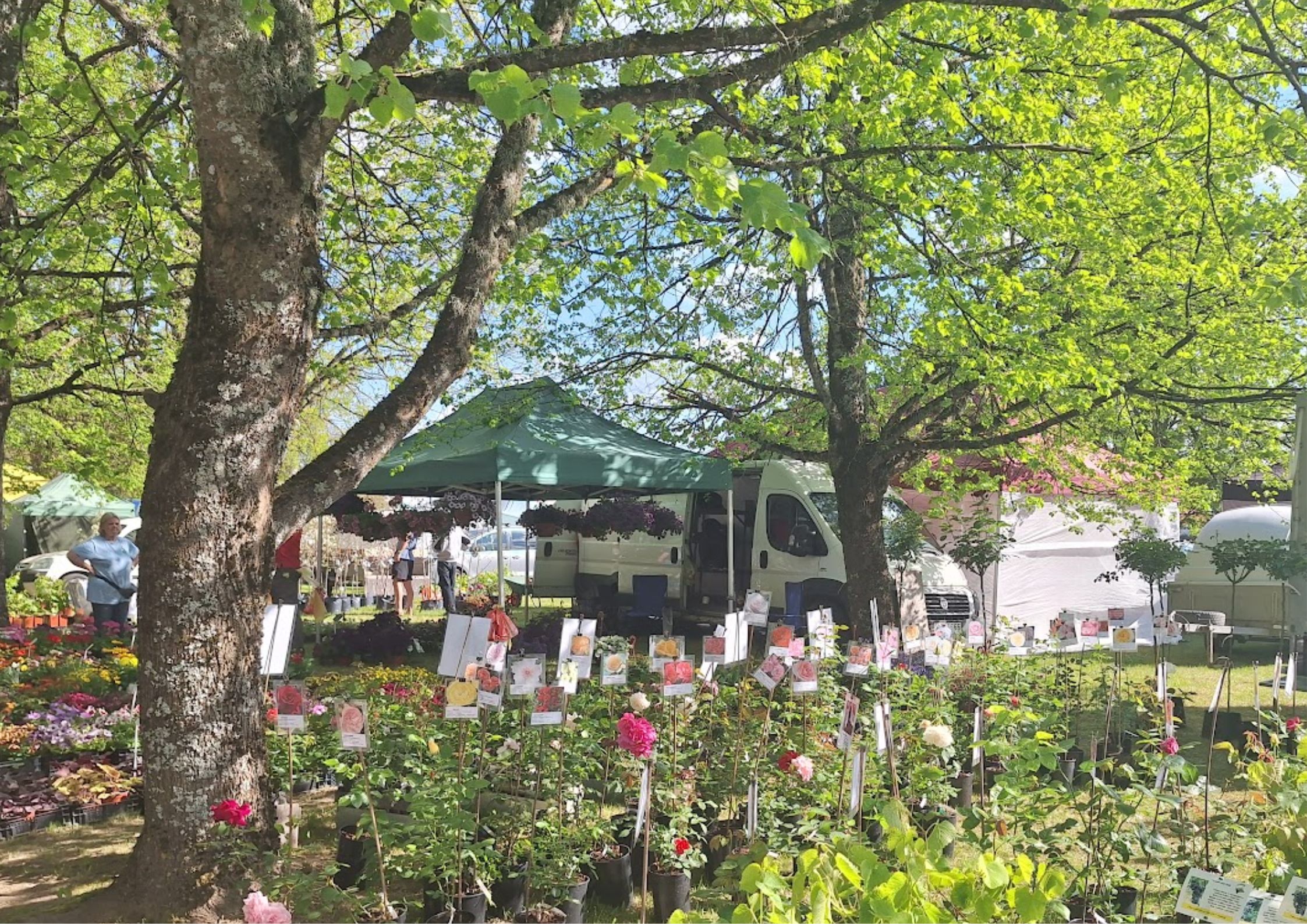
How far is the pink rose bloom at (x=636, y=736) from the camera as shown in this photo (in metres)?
3.55

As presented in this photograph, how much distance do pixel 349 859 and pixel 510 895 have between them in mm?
995

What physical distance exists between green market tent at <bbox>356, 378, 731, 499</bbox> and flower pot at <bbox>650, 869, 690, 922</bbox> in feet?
18.8

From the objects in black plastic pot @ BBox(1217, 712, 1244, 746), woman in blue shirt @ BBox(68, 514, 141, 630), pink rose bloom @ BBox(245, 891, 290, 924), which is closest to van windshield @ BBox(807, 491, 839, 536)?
black plastic pot @ BBox(1217, 712, 1244, 746)

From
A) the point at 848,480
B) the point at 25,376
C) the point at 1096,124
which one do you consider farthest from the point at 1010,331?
the point at 25,376

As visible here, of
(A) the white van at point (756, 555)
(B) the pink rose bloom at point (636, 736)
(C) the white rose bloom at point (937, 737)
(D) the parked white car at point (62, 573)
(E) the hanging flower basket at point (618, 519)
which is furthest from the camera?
(D) the parked white car at point (62, 573)

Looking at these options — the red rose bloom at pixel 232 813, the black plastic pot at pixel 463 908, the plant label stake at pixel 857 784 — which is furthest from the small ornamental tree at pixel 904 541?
the red rose bloom at pixel 232 813

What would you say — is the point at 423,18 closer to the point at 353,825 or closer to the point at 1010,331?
the point at 353,825

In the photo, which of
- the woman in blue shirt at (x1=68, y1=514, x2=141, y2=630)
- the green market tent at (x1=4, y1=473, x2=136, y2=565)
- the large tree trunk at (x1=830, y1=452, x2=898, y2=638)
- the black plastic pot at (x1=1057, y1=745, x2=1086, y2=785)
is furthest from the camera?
the green market tent at (x1=4, y1=473, x2=136, y2=565)

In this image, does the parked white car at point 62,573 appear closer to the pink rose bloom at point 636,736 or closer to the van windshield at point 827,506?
the van windshield at point 827,506

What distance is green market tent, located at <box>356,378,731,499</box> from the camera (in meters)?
9.59

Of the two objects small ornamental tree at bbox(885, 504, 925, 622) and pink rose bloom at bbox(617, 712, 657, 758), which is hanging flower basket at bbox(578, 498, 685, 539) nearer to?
small ornamental tree at bbox(885, 504, 925, 622)

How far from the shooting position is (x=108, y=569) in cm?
1023

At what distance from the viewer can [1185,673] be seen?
1109 cm

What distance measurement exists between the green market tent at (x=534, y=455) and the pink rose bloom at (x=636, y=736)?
5.93 meters
